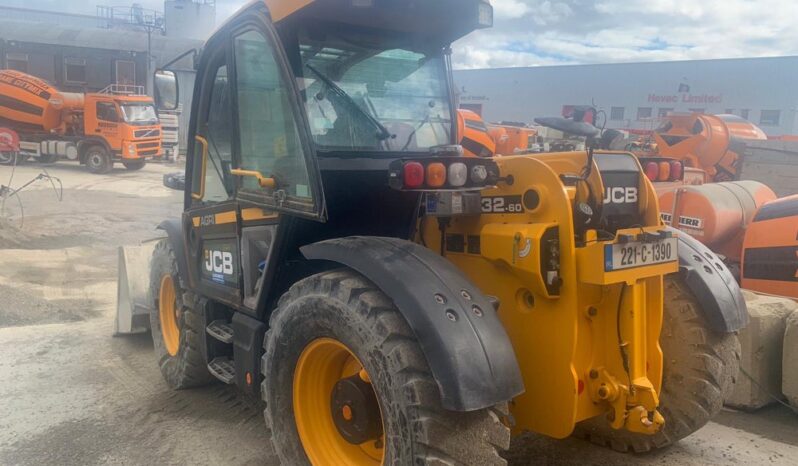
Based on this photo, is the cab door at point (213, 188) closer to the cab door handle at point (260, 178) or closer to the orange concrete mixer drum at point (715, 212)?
the cab door handle at point (260, 178)

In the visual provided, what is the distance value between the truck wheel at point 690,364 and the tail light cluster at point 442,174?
1.23 m

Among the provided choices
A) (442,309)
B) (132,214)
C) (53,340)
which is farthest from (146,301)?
(132,214)

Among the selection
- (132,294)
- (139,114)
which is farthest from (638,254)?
(139,114)

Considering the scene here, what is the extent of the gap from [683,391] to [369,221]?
1744mm

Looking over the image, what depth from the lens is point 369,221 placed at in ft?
10.9

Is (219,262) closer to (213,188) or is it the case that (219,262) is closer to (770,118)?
(213,188)

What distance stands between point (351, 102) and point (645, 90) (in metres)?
35.6

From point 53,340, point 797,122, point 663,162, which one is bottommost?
point 53,340

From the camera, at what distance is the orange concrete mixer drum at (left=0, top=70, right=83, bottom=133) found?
23.0 meters

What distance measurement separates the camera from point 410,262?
8.50 ft

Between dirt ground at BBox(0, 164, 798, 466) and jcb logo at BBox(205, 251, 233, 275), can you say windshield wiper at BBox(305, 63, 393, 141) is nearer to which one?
jcb logo at BBox(205, 251, 233, 275)

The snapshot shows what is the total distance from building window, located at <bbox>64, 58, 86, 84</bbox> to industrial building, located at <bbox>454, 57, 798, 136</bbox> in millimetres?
21425

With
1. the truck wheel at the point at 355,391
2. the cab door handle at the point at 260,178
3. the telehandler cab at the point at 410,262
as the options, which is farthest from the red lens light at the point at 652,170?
the cab door handle at the point at 260,178

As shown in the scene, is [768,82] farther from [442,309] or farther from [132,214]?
A: [442,309]
